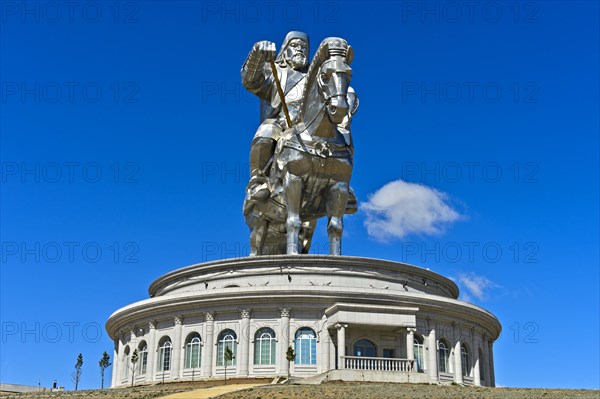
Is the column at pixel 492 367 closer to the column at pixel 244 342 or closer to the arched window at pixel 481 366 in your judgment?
the arched window at pixel 481 366

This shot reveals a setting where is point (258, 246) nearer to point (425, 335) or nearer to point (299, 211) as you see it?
point (299, 211)

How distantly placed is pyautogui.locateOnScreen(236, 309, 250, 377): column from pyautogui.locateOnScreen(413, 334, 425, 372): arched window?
25.1ft

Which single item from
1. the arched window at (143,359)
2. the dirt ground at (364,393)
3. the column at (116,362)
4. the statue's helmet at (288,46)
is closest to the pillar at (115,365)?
the column at (116,362)

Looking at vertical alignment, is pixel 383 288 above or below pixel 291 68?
below

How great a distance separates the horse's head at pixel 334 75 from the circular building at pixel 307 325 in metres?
7.25

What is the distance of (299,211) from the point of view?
42.9m

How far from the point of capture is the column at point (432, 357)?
37.7 metres

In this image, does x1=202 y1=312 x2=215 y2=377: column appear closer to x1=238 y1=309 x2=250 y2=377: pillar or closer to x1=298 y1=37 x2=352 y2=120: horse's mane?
x1=238 y1=309 x2=250 y2=377: pillar

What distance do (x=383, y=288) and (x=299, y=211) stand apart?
6213 millimetres

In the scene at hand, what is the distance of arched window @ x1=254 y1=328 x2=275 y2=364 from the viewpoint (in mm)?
37219

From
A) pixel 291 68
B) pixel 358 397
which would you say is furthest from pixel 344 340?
pixel 291 68

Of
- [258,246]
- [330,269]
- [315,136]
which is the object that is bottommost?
[330,269]

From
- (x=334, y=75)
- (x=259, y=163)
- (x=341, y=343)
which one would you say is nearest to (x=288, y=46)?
(x=259, y=163)

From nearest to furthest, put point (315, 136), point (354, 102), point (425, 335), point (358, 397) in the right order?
point (358, 397) < point (425, 335) < point (315, 136) < point (354, 102)
